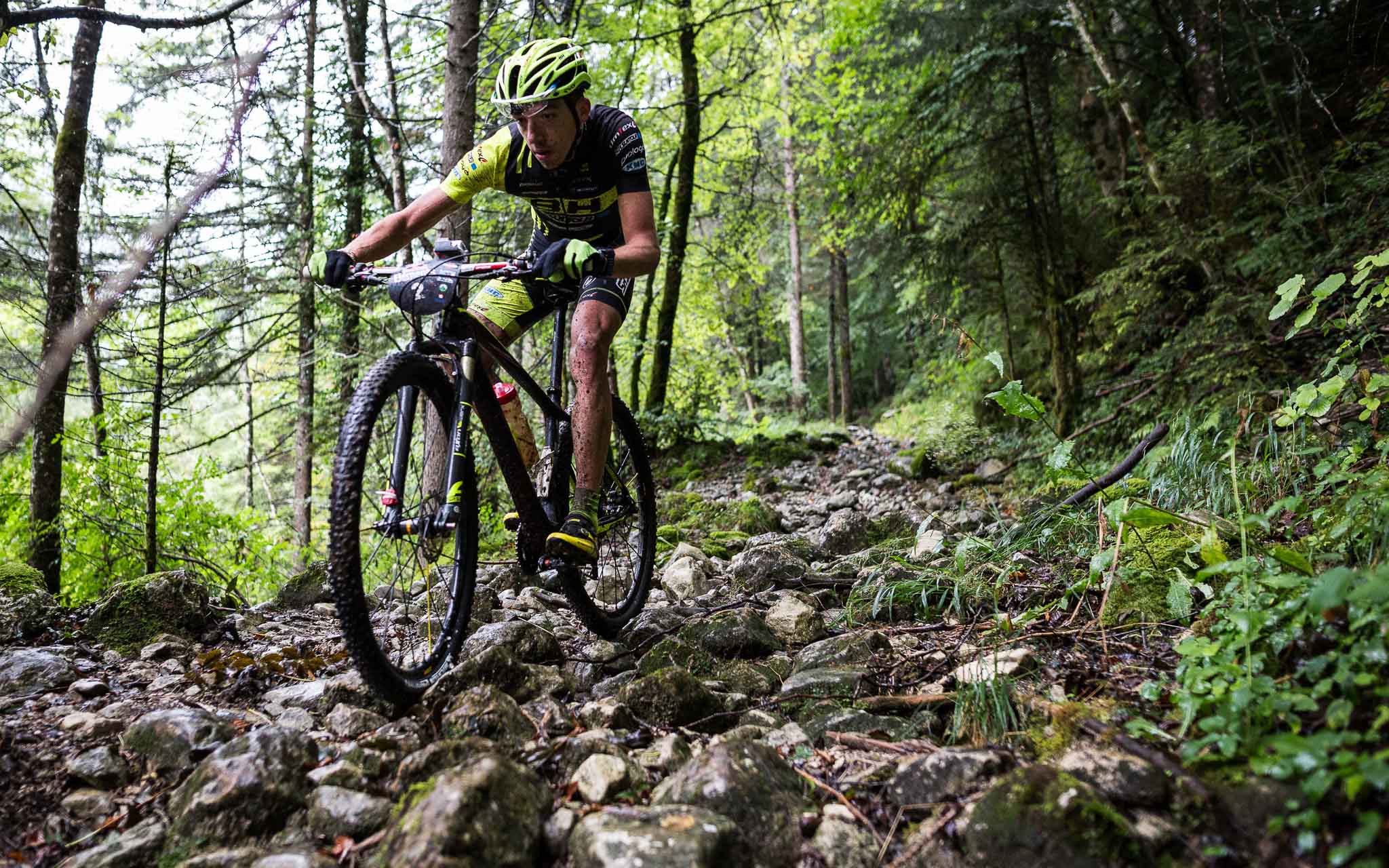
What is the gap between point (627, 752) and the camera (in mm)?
2062

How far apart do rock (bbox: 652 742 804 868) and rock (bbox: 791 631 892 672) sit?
947 mm

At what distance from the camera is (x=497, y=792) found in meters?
1.63

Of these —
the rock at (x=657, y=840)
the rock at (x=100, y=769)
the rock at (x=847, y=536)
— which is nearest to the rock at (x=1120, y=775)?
the rock at (x=657, y=840)

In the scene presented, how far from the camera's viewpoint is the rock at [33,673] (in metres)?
2.73

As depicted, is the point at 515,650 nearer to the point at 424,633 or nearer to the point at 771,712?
the point at 424,633

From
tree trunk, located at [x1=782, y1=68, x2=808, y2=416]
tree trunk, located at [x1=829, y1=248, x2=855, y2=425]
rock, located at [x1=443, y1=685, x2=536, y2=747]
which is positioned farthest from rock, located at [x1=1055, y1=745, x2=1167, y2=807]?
tree trunk, located at [x1=829, y1=248, x2=855, y2=425]

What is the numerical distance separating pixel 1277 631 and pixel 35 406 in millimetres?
4894

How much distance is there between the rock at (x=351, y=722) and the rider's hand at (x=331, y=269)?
1498 millimetres

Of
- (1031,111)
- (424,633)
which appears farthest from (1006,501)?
(424,633)

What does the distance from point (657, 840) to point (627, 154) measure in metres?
2.90

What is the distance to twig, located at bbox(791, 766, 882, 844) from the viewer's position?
5.67ft

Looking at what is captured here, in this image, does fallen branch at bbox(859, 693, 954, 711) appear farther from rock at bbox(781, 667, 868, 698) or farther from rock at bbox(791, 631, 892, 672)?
rock at bbox(791, 631, 892, 672)

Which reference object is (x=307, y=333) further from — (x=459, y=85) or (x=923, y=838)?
(x=923, y=838)

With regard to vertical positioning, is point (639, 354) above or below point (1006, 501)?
above
